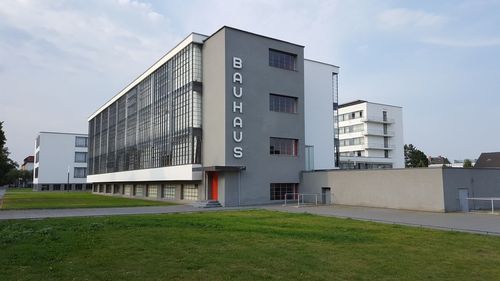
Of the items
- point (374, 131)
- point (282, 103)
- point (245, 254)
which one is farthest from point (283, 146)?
point (374, 131)

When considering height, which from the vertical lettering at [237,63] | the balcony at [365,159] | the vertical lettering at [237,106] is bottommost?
the balcony at [365,159]

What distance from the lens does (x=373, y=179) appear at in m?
31.4

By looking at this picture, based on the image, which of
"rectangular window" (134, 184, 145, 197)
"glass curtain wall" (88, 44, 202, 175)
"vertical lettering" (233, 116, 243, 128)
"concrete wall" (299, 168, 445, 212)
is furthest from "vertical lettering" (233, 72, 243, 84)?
"rectangular window" (134, 184, 145, 197)

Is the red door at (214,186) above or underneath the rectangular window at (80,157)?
underneath

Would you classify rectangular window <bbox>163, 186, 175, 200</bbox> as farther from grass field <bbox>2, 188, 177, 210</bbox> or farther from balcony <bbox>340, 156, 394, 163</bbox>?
balcony <bbox>340, 156, 394, 163</bbox>

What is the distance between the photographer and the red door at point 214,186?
35.9m

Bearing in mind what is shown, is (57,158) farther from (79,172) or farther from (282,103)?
(282,103)

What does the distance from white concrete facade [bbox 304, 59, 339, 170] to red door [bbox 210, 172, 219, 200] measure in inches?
431

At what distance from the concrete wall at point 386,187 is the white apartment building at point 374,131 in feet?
190

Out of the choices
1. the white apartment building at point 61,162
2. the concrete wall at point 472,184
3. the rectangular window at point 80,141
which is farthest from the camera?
the rectangular window at point 80,141

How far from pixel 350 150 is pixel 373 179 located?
6781cm

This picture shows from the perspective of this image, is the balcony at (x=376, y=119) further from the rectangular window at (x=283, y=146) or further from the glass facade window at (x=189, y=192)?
the glass facade window at (x=189, y=192)

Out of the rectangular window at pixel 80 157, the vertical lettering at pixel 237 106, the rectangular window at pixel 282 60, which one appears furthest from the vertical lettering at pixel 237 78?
the rectangular window at pixel 80 157

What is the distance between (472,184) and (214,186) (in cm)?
2028
